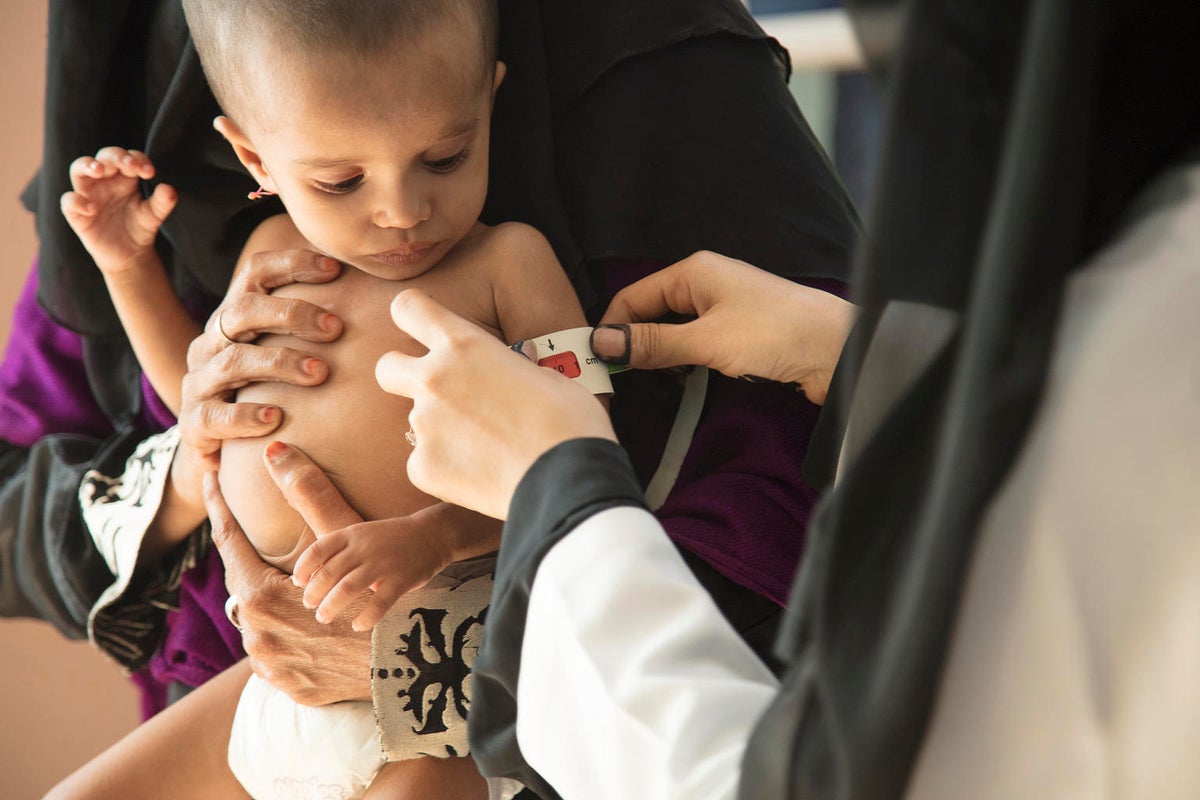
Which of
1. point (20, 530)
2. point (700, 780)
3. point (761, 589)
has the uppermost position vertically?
point (700, 780)

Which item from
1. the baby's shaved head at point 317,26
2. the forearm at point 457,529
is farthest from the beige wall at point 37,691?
the forearm at point 457,529

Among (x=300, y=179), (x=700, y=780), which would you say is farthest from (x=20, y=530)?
(x=700, y=780)

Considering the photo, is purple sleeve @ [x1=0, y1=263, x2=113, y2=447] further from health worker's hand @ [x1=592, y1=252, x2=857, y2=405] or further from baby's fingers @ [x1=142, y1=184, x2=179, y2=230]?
health worker's hand @ [x1=592, y1=252, x2=857, y2=405]

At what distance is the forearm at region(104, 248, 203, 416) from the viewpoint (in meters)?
1.20

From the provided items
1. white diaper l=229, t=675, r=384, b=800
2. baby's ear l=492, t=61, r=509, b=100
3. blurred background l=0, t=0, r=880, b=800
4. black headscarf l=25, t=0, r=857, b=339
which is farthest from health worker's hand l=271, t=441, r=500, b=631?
blurred background l=0, t=0, r=880, b=800

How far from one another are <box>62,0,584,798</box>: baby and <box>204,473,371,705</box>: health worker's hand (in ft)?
0.12

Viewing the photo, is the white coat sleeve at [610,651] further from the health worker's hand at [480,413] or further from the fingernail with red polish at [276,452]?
the fingernail with red polish at [276,452]

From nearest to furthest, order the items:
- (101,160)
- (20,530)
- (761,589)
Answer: (761,589), (101,160), (20,530)

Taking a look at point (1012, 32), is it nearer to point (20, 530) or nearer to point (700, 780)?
point (700, 780)

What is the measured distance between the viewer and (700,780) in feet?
1.67

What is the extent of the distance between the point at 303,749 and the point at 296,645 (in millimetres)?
99

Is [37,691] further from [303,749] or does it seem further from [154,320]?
[303,749]

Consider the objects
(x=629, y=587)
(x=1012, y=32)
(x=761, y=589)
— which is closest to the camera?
(x=1012, y=32)

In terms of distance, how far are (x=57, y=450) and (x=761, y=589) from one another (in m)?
0.95
